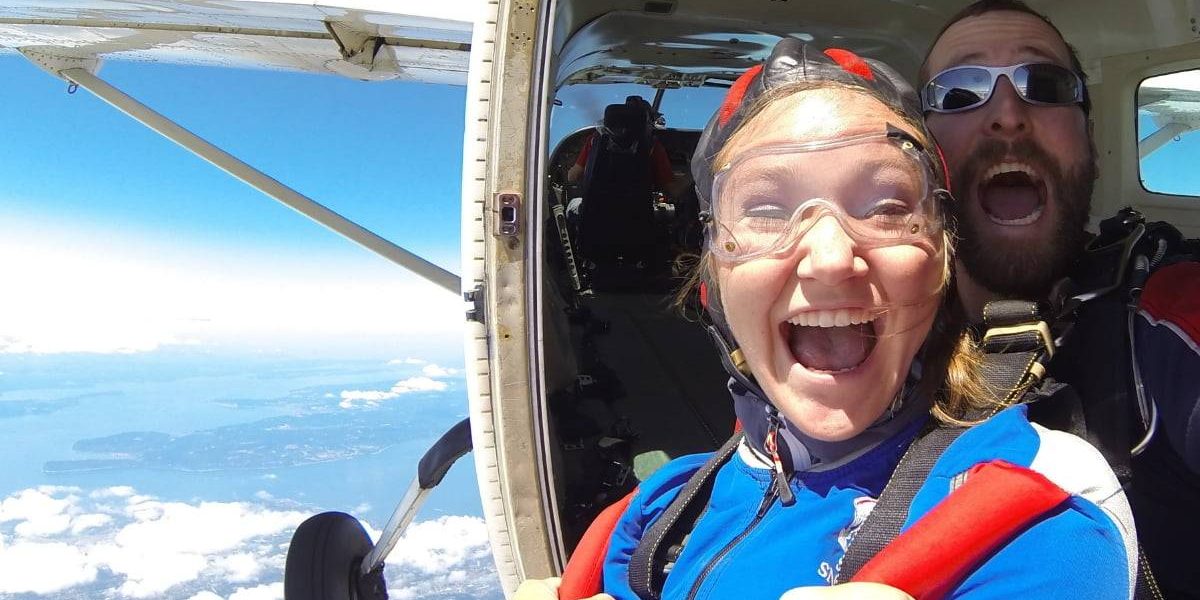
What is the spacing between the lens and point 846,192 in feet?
3.09

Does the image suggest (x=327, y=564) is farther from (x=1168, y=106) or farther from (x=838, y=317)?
(x=1168, y=106)

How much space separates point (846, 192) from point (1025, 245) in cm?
64

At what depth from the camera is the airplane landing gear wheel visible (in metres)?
2.90

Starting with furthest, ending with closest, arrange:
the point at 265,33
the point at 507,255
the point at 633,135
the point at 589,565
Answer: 1. the point at 633,135
2. the point at 265,33
3. the point at 507,255
4. the point at 589,565

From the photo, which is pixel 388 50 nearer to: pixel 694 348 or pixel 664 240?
pixel 664 240

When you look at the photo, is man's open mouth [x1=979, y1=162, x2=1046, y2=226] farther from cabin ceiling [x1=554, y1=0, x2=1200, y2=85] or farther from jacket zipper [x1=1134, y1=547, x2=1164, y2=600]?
cabin ceiling [x1=554, y1=0, x2=1200, y2=85]

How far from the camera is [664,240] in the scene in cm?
402

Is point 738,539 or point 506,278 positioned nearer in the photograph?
point 738,539

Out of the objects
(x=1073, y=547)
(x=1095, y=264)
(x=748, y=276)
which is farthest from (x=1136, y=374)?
(x=748, y=276)

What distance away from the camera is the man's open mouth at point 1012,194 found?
1.39 metres

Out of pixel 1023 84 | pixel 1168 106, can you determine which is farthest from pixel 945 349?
pixel 1168 106

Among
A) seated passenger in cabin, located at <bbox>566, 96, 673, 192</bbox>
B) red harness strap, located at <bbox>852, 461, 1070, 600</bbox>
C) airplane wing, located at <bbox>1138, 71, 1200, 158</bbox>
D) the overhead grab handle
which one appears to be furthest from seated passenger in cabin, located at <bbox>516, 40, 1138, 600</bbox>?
seated passenger in cabin, located at <bbox>566, 96, 673, 192</bbox>

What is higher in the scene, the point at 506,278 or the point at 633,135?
the point at 633,135

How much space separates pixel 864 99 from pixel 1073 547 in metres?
0.59
